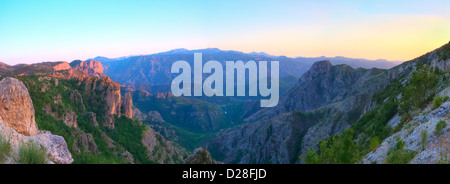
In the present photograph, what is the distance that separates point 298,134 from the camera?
384 ft

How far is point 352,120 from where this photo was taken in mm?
83562

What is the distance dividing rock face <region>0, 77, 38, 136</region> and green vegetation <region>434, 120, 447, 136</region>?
34.9 metres

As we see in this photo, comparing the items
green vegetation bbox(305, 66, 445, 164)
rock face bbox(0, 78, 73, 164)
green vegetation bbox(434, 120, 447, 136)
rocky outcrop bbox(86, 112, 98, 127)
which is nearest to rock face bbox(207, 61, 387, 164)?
green vegetation bbox(305, 66, 445, 164)

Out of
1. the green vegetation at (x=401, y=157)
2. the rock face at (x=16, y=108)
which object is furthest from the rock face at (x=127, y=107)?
the green vegetation at (x=401, y=157)

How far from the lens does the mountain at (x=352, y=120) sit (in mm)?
16250

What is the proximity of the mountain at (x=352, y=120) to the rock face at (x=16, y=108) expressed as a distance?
27960 millimetres

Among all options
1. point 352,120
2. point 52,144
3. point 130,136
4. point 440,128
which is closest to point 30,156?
point 52,144

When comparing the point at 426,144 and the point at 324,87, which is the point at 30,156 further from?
the point at 324,87

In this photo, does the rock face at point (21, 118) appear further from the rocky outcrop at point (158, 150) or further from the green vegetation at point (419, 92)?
the rocky outcrop at point (158, 150)

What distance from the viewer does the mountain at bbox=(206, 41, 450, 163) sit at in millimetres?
16250

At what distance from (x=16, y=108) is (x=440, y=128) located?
1496 inches

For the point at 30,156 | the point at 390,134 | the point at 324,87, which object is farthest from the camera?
the point at 324,87
